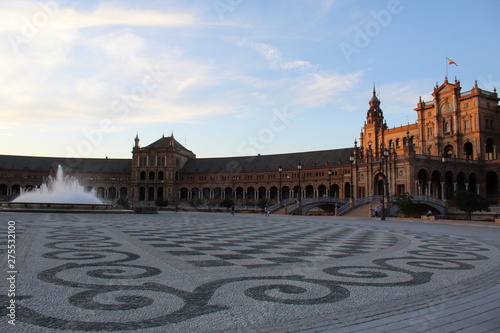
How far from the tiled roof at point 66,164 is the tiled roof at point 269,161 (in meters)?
21.5

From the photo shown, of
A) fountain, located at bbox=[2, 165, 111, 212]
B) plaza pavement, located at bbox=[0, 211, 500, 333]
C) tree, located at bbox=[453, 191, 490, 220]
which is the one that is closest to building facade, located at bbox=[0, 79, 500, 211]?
tree, located at bbox=[453, 191, 490, 220]

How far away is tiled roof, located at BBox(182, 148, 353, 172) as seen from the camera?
3947 inches

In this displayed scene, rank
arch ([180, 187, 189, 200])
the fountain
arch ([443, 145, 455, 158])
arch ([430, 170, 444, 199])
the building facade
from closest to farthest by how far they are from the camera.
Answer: the fountain → the building facade → arch ([430, 170, 444, 199]) → arch ([443, 145, 455, 158]) → arch ([180, 187, 189, 200])

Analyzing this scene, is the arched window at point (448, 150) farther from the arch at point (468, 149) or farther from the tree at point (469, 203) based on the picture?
the tree at point (469, 203)

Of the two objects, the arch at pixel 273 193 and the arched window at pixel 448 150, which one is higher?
the arched window at pixel 448 150

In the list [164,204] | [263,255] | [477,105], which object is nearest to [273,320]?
[263,255]

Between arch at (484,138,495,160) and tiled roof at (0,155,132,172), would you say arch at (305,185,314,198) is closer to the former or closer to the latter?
arch at (484,138,495,160)

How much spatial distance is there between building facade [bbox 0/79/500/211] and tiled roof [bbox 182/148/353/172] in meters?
0.30

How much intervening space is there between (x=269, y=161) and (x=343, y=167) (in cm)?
2371

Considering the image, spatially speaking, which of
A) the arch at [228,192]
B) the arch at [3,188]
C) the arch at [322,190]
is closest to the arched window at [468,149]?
the arch at [322,190]

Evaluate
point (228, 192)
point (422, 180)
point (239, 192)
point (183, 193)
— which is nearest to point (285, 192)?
point (239, 192)

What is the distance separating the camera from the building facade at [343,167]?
216 feet

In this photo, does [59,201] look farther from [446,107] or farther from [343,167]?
[446,107]

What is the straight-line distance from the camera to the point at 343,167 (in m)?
94.1
